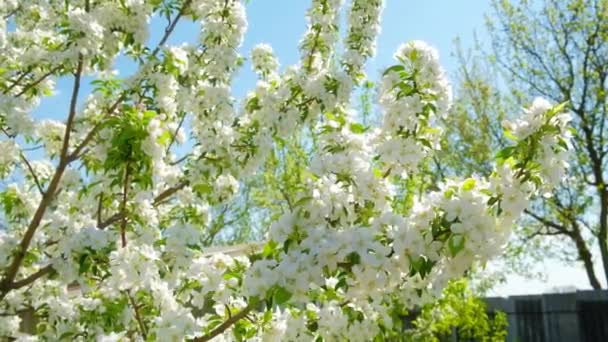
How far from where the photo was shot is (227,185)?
538 centimetres

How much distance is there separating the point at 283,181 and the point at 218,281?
1364 cm

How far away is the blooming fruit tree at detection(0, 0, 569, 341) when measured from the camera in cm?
245

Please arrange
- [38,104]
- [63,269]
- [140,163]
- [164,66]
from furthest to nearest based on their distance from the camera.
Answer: [38,104] → [164,66] → [63,269] → [140,163]

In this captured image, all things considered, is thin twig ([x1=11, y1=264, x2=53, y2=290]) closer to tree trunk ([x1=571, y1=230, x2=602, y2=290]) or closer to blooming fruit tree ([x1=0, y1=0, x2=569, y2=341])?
blooming fruit tree ([x1=0, y1=0, x2=569, y2=341])

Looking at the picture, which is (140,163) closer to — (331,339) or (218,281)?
(218,281)

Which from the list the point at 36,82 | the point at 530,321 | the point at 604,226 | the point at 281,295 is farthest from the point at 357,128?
the point at 604,226

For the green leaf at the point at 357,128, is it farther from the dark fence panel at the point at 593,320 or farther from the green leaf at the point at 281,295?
the dark fence panel at the point at 593,320

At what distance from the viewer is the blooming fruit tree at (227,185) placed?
2.45 metres

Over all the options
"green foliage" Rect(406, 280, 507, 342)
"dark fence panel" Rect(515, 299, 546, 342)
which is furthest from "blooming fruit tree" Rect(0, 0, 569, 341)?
"dark fence panel" Rect(515, 299, 546, 342)

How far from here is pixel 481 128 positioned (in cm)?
1847

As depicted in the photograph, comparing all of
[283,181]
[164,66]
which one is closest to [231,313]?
[164,66]

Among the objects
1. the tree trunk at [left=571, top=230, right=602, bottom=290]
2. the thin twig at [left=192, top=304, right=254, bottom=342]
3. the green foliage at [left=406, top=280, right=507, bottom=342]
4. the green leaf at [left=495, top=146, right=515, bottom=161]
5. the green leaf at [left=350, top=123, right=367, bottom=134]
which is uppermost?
the tree trunk at [left=571, top=230, right=602, bottom=290]

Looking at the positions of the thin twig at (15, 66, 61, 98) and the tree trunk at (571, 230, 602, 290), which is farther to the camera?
the tree trunk at (571, 230, 602, 290)

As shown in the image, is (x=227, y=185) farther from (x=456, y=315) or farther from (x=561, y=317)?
(x=561, y=317)
